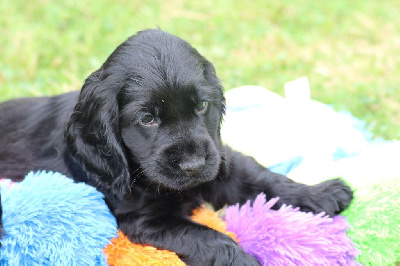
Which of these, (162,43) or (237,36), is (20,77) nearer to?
(237,36)

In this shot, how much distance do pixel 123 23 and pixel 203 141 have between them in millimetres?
3654

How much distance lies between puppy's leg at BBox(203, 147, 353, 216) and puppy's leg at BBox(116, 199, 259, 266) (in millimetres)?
423

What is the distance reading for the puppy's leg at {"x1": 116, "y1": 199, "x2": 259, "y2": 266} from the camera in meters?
2.29

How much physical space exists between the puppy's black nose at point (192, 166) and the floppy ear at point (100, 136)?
0.34 m

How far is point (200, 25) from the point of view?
593 cm

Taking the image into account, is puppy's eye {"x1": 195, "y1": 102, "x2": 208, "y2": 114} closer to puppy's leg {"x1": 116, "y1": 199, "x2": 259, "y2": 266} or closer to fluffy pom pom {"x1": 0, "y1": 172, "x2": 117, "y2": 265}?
puppy's leg {"x1": 116, "y1": 199, "x2": 259, "y2": 266}

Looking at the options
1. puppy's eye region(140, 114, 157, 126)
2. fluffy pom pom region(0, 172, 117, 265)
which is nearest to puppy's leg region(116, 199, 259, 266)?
fluffy pom pom region(0, 172, 117, 265)

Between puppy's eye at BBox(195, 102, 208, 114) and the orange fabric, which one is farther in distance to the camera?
puppy's eye at BBox(195, 102, 208, 114)

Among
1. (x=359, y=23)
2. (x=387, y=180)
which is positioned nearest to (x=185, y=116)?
(x=387, y=180)

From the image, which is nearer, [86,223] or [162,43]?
[86,223]

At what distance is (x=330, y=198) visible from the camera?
2.62 meters

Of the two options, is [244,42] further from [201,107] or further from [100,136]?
[100,136]

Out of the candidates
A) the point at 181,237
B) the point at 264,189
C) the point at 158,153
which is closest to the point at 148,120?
the point at 158,153

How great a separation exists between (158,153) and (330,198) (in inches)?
36.4
